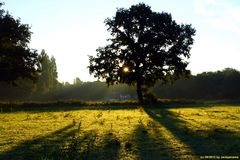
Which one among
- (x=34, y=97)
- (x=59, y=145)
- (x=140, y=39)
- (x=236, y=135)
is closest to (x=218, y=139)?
(x=236, y=135)

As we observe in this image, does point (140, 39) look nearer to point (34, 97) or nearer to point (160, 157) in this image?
point (160, 157)

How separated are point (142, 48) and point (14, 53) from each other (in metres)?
19.5

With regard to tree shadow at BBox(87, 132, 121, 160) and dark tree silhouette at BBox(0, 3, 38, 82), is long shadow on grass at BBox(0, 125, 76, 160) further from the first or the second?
dark tree silhouette at BBox(0, 3, 38, 82)

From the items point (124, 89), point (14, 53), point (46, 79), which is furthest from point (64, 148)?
point (46, 79)

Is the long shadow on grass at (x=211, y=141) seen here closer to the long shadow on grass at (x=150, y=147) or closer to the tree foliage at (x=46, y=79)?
the long shadow on grass at (x=150, y=147)

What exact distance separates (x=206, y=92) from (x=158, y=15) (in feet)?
156

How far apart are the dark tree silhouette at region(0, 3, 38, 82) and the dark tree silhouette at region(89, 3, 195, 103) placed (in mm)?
9738

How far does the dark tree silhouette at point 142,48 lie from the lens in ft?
227

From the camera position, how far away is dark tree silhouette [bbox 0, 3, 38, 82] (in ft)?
218

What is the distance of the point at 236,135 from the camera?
2123 cm

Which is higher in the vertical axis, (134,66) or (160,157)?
(134,66)

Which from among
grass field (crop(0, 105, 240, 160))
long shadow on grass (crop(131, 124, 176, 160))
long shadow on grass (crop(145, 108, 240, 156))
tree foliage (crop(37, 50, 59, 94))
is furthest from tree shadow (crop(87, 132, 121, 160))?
tree foliage (crop(37, 50, 59, 94))

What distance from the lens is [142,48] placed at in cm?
6944

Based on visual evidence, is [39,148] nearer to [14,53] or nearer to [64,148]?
[64,148]
